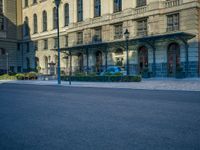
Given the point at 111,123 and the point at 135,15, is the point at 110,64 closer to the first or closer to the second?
the point at 135,15

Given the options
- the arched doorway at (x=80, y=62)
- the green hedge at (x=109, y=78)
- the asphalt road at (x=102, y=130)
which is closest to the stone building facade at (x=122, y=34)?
the arched doorway at (x=80, y=62)

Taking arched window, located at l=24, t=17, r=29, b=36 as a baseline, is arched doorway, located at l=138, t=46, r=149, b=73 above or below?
below

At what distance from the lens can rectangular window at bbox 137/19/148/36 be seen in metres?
30.8

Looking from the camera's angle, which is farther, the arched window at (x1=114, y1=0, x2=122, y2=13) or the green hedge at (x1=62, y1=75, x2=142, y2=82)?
the arched window at (x1=114, y1=0, x2=122, y2=13)

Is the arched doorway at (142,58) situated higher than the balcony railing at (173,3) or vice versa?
the balcony railing at (173,3)

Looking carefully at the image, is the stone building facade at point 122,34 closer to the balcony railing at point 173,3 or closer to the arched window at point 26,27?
the balcony railing at point 173,3

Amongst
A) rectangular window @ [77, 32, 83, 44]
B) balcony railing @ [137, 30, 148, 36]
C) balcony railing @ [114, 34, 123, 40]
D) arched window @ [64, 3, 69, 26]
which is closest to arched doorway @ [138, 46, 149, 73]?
balcony railing @ [137, 30, 148, 36]

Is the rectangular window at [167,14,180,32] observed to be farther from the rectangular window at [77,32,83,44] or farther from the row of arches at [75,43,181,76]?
the rectangular window at [77,32,83,44]

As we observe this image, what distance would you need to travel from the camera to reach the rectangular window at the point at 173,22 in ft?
91.5

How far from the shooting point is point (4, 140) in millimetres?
4391

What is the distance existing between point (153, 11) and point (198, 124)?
84.9 ft

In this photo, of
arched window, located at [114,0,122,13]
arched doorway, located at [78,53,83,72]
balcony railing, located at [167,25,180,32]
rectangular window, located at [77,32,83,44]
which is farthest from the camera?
rectangular window, located at [77,32,83,44]

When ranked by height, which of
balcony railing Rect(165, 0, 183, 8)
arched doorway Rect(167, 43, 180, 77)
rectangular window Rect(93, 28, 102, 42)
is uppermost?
balcony railing Rect(165, 0, 183, 8)

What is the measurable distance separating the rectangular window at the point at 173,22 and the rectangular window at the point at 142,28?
10.0ft
